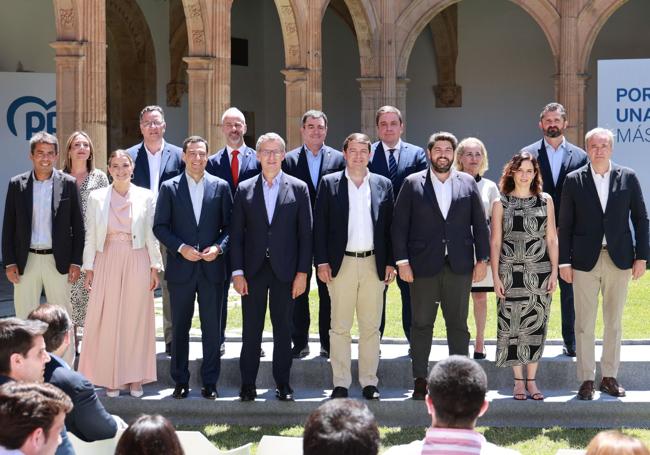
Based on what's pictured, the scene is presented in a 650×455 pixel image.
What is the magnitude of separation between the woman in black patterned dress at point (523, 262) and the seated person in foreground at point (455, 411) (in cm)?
323

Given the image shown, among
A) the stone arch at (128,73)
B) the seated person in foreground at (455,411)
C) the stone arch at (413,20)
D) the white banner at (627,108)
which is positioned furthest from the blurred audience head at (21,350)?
the stone arch at (413,20)

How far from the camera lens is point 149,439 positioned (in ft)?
9.95

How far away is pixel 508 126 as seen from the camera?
2473 centimetres

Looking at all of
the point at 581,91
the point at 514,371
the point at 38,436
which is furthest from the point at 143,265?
the point at 581,91

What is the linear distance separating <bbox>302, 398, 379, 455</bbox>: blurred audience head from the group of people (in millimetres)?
3647

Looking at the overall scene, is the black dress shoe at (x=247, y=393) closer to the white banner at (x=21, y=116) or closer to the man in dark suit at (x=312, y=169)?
the man in dark suit at (x=312, y=169)

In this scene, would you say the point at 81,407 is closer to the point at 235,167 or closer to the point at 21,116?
the point at 235,167

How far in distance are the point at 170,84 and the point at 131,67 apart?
1.02 metres

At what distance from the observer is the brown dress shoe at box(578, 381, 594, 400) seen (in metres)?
6.71

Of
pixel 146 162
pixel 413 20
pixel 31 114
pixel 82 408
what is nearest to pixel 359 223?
pixel 146 162

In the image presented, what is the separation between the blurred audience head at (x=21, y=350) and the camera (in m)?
4.14

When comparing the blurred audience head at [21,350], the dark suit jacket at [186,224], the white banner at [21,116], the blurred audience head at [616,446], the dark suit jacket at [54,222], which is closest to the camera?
the blurred audience head at [616,446]

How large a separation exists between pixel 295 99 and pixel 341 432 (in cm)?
1587

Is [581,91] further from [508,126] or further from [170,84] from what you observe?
[170,84]
